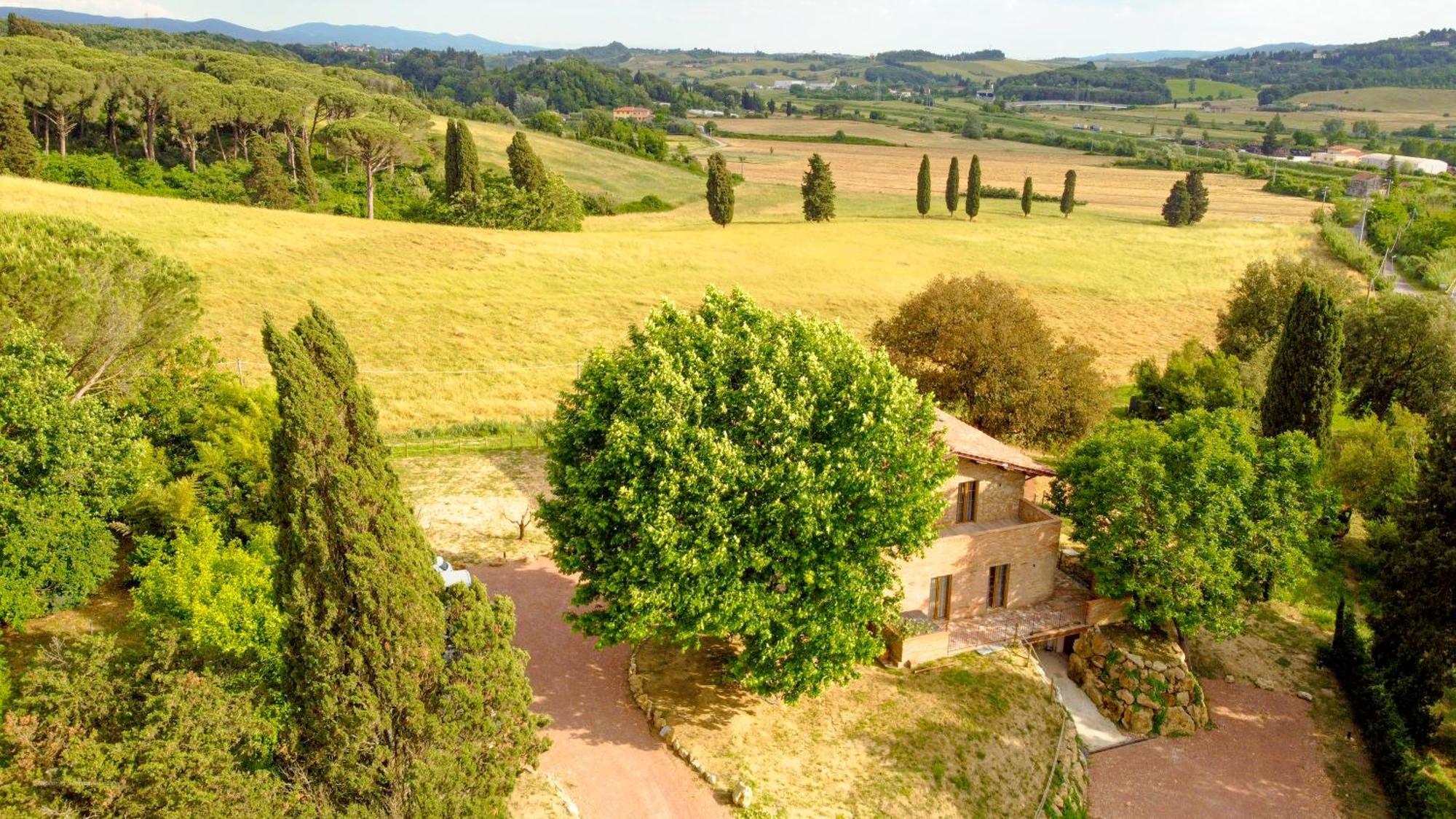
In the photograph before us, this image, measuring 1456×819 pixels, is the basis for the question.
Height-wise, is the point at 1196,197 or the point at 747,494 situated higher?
the point at 1196,197

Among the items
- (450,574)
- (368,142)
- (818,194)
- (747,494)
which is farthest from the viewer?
(818,194)

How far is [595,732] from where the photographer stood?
2464 centimetres

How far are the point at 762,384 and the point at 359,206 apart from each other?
3125 inches

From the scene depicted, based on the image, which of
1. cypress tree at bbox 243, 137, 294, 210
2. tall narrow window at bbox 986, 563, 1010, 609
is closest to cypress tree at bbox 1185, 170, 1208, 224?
tall narrow window at bbox 986, 563, 1010, 609

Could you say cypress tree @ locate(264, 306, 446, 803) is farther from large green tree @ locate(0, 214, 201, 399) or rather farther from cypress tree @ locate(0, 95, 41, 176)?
cypress tree @ locate(0, 95, 41, 176)

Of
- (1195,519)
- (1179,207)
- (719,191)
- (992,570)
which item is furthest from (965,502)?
(1179,207)

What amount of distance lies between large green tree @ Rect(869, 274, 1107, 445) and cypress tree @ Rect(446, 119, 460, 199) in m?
53.3

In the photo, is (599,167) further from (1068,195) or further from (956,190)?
(1068,195)

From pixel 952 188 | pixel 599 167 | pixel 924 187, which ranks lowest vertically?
pixel 924 187

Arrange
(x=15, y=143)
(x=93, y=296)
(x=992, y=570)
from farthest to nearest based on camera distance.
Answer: (x=15, y=143) < (x=992, y=570) < (x=93, y=296)

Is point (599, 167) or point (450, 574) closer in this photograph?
point (450, 574)

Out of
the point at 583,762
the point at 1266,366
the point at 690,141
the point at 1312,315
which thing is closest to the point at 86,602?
the point at 583,762

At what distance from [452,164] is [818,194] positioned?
1592 inches

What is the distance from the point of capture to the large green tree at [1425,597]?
2767 cm
